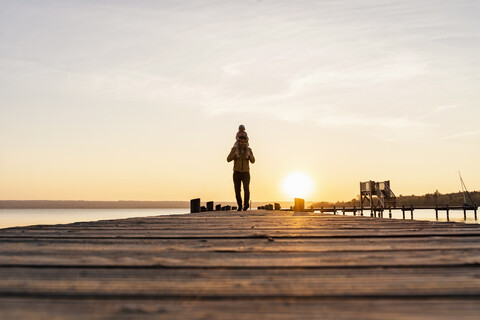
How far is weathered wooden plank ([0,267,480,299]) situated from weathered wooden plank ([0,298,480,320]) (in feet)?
0.26

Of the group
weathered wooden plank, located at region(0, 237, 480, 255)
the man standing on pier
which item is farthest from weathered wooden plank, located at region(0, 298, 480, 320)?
Answer: the man standing on pier

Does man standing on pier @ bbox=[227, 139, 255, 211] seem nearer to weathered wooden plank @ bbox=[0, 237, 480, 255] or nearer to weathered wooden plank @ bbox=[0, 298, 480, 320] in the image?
weathered wooden plank @ bbox=[0, 237, 480, 255]

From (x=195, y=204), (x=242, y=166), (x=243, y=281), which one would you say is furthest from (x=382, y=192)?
(x=243, y=281)

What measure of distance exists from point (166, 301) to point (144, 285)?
27 centimetres

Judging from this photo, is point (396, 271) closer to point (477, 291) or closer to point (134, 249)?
point (477, 291)

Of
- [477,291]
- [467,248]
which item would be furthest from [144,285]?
[467,248]

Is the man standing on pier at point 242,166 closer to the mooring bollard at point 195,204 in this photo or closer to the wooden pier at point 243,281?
the mooring bollard at point 195,204

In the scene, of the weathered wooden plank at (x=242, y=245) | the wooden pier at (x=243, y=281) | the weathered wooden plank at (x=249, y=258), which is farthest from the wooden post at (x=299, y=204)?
the weathered wooden plank at (x=249, y=258)

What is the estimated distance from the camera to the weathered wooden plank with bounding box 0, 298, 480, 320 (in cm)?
136

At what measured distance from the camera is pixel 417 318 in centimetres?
133

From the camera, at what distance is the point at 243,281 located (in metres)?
1.83

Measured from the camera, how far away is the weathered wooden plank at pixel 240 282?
5.37ft

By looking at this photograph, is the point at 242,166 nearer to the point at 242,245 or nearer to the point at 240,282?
the point at 242,245

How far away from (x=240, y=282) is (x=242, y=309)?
0.38m
